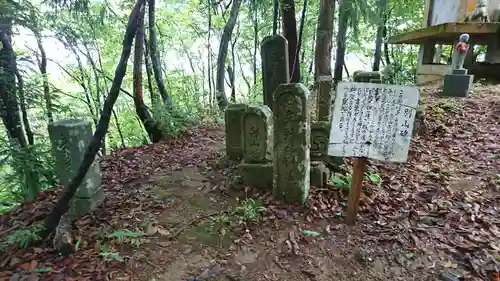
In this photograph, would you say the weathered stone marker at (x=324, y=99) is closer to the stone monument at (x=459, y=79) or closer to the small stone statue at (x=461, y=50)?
the stone monument at (x=459, y=79)

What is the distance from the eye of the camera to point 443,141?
4500 mm

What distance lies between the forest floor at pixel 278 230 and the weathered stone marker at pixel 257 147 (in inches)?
7.7

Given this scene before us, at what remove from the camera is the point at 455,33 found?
7070 mm

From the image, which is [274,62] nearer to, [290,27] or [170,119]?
[290,27]

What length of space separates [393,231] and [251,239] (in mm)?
1294

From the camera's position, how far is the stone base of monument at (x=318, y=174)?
3.17m

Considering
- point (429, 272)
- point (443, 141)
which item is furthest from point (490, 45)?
point (429, 272)

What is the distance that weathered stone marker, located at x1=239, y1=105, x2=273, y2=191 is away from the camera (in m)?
3.21

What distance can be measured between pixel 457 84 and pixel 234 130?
5.21m

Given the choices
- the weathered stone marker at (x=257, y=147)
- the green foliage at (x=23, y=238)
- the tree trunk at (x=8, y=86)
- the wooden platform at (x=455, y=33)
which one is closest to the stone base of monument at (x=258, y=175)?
the weathered stone marker at (x=257, y=147)

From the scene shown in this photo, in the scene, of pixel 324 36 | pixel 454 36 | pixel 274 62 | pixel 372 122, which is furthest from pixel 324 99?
pixel 454 36

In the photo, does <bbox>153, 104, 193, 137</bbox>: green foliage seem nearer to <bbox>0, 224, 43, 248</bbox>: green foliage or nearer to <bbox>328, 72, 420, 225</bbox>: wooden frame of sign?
<bbox>0, 224, 43, 248</bbox>: green foliage

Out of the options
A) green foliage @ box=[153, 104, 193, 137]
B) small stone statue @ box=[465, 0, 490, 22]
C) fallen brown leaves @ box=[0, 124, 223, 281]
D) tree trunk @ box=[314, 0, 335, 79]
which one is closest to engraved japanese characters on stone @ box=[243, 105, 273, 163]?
fallen brown leaves @ box=[0, 124, 223, 281]

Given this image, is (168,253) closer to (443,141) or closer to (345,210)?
(345,210)
